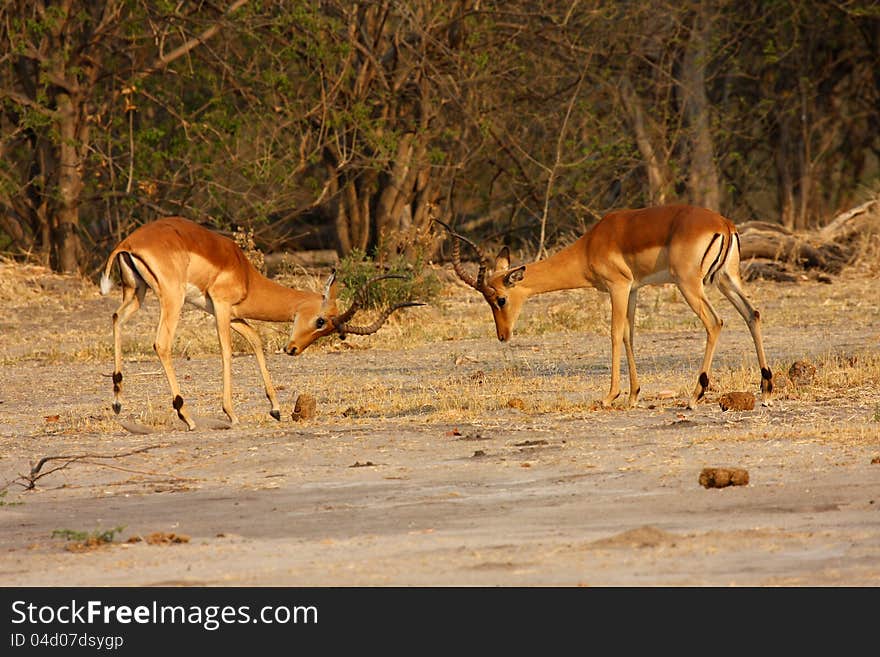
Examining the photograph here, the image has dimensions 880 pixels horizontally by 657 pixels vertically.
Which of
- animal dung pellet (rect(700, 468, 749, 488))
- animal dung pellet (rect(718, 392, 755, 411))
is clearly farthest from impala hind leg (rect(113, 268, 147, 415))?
animal dung pellet (rect(700, 468, 749, 488))

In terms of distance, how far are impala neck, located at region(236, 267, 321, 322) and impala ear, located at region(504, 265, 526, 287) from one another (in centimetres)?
144

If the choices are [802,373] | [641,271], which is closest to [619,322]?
[641,271]

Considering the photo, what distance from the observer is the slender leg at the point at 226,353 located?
1044cm

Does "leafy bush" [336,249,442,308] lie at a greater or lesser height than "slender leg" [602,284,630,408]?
greater

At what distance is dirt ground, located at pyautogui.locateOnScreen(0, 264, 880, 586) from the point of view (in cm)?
593

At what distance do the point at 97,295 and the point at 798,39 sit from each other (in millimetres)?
12703

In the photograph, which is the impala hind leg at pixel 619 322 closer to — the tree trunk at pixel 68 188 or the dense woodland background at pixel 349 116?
the dense woodland background at pixel 349 116

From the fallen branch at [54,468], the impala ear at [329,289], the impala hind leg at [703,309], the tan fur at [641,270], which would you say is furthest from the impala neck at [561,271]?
the fallen branch at [54,468]

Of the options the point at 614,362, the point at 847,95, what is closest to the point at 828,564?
the point at 614,362

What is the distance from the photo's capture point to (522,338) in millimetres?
15625

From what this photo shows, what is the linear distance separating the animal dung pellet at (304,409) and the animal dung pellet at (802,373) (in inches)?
136

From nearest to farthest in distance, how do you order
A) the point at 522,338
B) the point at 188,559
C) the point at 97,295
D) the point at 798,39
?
the point at 188,559, the point at 522,338, the point at 97,295, the point at 798,39

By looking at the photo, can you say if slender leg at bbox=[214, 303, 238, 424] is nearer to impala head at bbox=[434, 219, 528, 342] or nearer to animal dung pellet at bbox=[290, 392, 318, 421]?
animal dung pellet at bbox=[290, 392, 318, 421]
